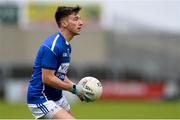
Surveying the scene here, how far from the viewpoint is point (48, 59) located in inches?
447

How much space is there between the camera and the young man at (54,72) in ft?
37.3

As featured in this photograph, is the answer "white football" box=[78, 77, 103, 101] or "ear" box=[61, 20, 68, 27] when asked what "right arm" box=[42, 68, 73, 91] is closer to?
"white football" box=[78, 77, 103, 101]

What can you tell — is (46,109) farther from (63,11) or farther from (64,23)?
(63,11)

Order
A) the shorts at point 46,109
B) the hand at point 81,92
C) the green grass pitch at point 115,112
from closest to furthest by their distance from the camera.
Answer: the hand at point 81,92 → the shorts at point 46,109 → the green grass pitch at point 115,112

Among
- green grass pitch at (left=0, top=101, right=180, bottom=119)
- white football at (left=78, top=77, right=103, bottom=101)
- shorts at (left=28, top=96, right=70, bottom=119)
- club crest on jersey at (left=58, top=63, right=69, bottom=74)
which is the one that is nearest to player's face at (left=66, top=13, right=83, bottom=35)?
club crest on jersey at (left=58, top=63, right=69, bottom=74)

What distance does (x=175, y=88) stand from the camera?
1858 inches

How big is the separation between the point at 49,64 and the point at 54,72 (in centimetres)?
A: 18

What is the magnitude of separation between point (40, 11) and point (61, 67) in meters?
44.7

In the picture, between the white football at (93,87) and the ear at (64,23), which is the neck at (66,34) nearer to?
the ear at (64,23)

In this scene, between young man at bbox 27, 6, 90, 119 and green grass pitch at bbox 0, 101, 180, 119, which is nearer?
young man at bbox 27, 6, 90, 119

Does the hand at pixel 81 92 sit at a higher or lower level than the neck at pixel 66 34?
lower

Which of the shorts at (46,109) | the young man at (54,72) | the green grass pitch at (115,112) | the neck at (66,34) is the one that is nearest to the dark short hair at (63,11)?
the young man at (54,72)

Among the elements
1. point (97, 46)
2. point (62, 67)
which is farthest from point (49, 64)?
point (97, 46)

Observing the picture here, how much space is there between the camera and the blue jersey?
11.4 metres
